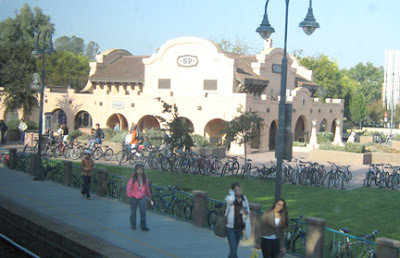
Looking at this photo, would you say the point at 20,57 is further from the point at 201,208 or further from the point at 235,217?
the point at 235,217

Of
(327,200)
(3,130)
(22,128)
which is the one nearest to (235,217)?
(327,200)

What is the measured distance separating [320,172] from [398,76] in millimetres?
65991

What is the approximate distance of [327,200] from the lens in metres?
17.2

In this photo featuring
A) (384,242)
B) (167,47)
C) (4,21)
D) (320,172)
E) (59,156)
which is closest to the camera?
(384,242)

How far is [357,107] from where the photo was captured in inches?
2323

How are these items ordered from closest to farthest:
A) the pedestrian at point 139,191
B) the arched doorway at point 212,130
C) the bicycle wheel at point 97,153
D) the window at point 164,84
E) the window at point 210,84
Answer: the pedestrian at point 139,191, the bicycle wheel at point 97,153, the arched doorway at point 212,130, the window at point 210,84, the window at point 164,84

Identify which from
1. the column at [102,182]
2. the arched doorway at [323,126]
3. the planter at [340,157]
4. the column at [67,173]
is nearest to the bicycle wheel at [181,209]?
the column at [102,182]

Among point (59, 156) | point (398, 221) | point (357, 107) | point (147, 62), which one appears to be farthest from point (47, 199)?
point (357, 107)

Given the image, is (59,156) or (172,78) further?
(172,78)

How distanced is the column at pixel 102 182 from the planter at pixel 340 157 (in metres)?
17.7

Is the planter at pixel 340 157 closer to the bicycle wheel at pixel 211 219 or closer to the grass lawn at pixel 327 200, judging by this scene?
the grass lawn at pixel 327 200

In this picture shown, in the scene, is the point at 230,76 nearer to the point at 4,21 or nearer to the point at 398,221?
the point at 398,221

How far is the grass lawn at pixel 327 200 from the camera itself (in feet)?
45.2

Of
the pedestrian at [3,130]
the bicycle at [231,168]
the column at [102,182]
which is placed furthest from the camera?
the pedestrian at [3,130]
